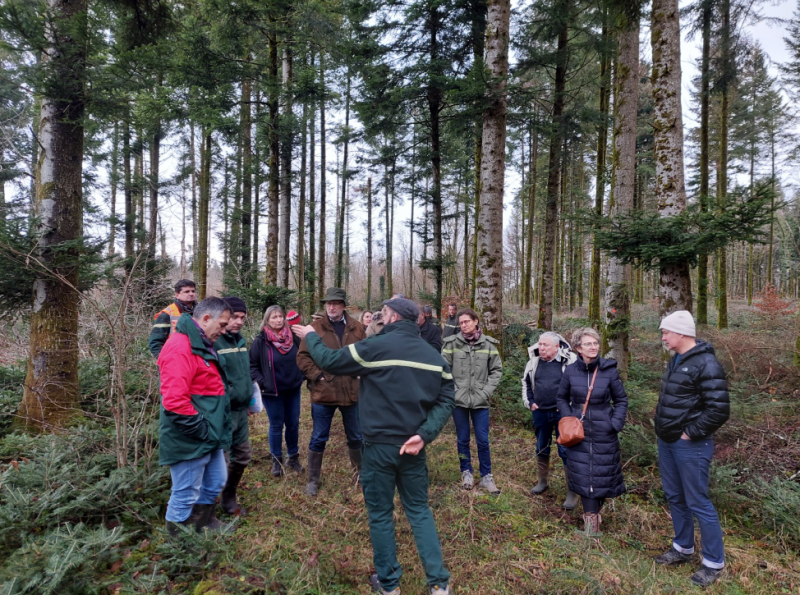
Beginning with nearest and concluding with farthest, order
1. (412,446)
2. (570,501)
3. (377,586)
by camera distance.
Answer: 1. (412,446)
2. (377,586)
3. (570,501)

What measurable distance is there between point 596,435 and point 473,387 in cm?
132

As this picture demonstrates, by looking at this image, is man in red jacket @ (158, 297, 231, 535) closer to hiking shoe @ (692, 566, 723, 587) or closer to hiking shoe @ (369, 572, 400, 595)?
hiking shoe @ (369, 572, 400, 595)

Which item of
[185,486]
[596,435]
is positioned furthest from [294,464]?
[596,435]

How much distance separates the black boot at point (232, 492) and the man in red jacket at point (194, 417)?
50cm

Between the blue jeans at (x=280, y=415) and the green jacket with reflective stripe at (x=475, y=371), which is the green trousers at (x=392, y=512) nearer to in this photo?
the green jacket with reflective stripe at (x=475, y=371)

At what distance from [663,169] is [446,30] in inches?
314

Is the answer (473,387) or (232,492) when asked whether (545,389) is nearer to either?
(473,387)

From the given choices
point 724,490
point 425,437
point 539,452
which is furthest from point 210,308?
point 724,490

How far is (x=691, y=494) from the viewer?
3.13 metres

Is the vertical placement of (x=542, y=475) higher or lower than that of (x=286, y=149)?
lower

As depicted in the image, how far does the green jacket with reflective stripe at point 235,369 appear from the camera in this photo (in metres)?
3.58

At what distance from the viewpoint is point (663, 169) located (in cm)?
509

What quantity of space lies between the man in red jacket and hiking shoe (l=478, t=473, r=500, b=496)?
2.77m

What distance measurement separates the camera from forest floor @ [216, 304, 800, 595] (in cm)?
295
